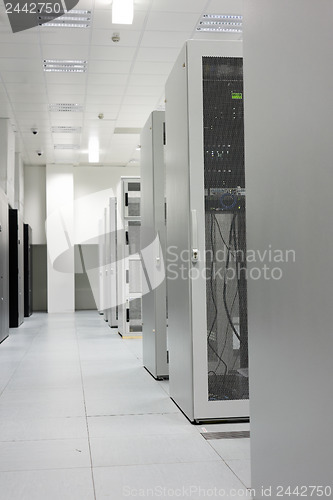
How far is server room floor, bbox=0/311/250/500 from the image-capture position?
2340mm

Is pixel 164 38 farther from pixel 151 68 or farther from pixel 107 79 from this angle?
pixel 107 79

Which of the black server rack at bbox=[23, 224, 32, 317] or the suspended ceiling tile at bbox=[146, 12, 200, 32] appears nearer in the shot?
the suspended ceiling tile at bbox=[146, 12, 200, 32]

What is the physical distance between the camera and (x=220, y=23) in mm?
6973

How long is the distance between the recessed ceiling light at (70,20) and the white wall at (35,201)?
8.66 metres

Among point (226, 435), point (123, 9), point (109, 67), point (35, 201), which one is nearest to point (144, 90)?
point (109, 67)

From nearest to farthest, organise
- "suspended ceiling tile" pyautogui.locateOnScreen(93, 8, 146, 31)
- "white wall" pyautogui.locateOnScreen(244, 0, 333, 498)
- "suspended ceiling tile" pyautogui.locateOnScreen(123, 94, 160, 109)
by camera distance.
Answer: "white wall" pyautogui.locateOnScreen(244, 0, 333, 498), "suspended ceiling tile" pyautogui.locateOnScreen(93, 8, 146, 31), "suspended ceiling tile" pyautogui.locateOnScreen(123, 94, 160, 109)

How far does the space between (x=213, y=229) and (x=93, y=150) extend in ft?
34.3

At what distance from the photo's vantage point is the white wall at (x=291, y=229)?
1494 millimetres

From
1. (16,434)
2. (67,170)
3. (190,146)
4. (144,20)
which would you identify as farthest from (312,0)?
(67,170)

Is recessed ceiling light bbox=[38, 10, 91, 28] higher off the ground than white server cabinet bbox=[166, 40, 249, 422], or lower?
higher

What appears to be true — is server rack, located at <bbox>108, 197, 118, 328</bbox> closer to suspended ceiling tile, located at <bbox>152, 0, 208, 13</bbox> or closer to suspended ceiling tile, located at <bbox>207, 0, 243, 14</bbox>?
suspended ceiling tile, located at <bbox>152, 0, 208, 13</bbox>

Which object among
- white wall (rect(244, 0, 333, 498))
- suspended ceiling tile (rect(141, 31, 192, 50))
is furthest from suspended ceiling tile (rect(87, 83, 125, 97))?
white wall (rect(244, 0, 333, 498))

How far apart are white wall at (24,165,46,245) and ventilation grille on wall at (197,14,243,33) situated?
9004mm

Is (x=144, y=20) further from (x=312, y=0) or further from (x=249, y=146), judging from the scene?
(x=312, y=0)
